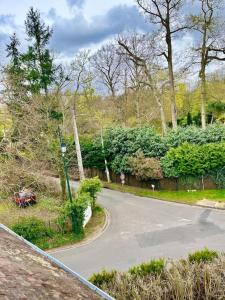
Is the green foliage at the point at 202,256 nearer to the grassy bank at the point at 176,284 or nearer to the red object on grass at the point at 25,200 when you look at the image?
the grassy bank at the point at 176,284

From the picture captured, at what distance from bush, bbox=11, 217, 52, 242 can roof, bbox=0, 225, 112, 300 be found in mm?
15351

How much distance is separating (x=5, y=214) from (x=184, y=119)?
1315 inches

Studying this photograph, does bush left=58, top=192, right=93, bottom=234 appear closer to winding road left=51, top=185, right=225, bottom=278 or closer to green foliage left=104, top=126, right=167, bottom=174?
winding road left=51, top=185, right=225, bottom=278

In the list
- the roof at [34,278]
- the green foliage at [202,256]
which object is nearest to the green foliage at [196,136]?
the green foliage at [202,256]

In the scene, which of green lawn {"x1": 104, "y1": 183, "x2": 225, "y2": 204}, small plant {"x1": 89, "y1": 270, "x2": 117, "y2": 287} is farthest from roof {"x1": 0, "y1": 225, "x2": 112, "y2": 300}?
green lawn {"x1": 104, "y1": 183, "x2": 225, "y2": 204}

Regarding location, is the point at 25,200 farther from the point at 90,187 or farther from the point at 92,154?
the point at 92,154

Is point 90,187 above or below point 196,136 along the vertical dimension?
below

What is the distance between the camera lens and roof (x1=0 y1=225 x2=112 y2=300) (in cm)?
250

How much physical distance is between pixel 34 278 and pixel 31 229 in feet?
53.6

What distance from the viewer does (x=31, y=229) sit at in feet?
60.5

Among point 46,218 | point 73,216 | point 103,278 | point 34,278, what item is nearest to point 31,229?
point 46,218

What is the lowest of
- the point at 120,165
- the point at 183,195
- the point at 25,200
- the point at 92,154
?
the point at 183,195

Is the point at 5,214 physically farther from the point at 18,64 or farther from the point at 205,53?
the point at 205,53

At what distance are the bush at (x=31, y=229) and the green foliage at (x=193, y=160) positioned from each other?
12.5 meters
